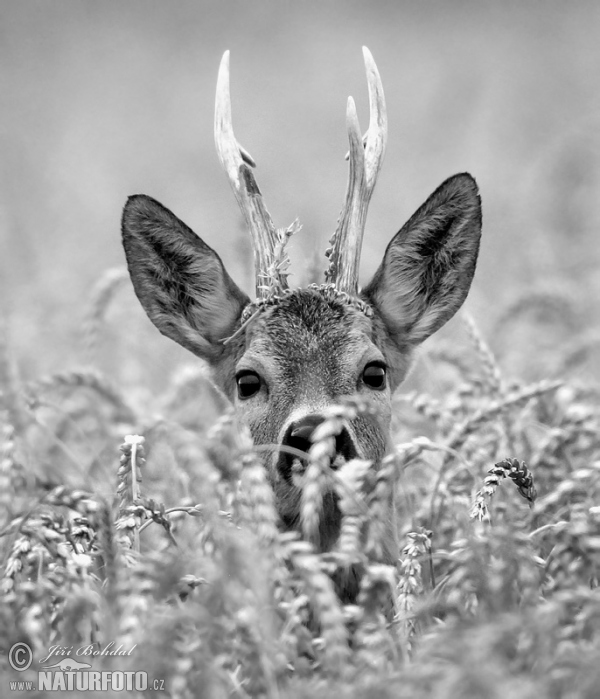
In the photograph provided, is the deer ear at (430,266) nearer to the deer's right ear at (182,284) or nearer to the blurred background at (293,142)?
the deer's right ear at (182,284)

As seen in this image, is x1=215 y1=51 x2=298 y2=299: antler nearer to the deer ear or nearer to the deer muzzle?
the deer ear

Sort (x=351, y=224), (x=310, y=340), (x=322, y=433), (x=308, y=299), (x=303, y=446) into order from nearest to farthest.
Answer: (x=322, y=433) < (x=303, y=446) < (x=310, y=340) < (x=308, y=299) < (x=351, y=224)

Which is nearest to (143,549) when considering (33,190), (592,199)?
(592,199)

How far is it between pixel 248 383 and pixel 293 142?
1881 centimetres

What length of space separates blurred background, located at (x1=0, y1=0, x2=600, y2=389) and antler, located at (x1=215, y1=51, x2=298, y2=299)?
→ 1523 mm

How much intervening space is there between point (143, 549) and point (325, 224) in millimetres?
9227

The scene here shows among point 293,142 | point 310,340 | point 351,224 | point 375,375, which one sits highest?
point 293,142

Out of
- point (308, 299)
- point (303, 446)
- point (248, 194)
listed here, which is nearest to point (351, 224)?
point (308, 299)

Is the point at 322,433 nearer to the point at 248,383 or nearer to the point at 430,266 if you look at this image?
the point at 248,383

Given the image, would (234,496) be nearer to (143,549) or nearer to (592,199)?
(143,549)

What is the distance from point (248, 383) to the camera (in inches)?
207

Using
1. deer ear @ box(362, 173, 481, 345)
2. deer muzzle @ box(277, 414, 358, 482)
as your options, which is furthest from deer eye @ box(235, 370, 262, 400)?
deer ear @ box(362, 173, 481, 345)

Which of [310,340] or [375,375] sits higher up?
[310,340]

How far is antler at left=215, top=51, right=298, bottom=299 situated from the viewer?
17.7 feet
